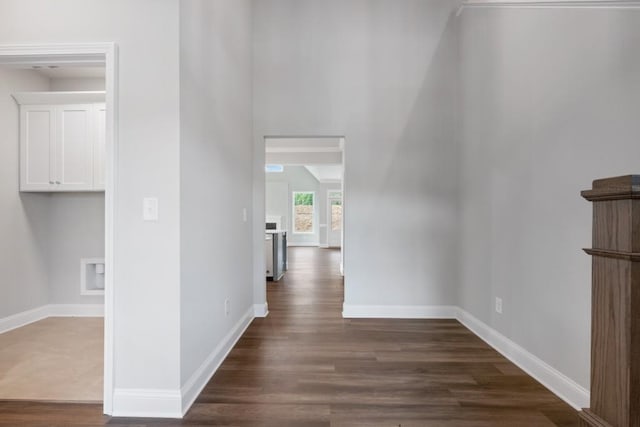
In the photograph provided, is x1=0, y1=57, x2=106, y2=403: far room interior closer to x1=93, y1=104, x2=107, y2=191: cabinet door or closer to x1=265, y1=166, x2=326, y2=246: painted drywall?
x1=93, y1=104, x2=107, y2=191: cabinet door

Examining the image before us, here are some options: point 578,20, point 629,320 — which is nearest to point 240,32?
point 578,20

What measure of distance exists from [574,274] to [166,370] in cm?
246

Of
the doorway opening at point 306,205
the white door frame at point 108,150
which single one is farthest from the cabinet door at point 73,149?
the doorway opening at point 306,205

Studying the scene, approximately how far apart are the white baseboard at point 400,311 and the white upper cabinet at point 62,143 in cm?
302

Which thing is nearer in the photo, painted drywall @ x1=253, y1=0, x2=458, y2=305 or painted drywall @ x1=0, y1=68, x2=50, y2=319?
painted drywall @ x1=0, y1=68, x2=50, y2=319

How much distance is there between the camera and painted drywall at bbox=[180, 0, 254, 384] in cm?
202

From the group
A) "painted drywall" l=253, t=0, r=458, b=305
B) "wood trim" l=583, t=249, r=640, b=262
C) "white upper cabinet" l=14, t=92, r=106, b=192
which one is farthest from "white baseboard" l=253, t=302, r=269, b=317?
"wood trim" l=583, t=249, r=640, b=262

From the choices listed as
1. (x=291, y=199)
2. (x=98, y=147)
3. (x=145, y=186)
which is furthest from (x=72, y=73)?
(x=291, y=199)

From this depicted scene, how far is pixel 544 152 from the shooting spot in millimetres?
2311

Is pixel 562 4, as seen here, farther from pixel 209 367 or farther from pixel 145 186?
pixel 209 367

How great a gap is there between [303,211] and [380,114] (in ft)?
31.7

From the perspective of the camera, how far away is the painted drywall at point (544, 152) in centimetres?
182

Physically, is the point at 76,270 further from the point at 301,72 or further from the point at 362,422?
the point at 362,422

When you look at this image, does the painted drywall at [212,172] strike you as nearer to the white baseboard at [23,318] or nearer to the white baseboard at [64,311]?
the white baseboard at [64,311]
